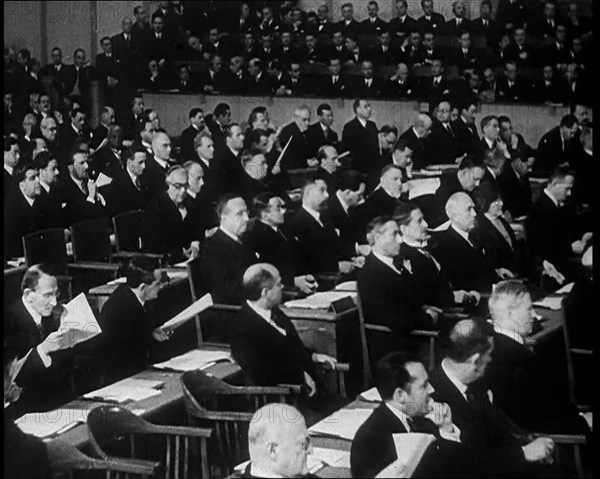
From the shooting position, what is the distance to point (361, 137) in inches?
470

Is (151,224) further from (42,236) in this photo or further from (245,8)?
(245,8)

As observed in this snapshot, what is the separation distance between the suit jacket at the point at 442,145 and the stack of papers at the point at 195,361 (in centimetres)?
622

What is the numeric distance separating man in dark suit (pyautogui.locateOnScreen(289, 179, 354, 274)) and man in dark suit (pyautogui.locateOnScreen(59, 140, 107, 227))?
2.03 meters

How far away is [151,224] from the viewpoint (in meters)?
8.05

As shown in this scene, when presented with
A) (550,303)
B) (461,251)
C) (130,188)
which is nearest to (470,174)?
(461,251)

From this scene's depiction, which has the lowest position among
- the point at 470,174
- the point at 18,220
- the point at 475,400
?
the point at 475,400

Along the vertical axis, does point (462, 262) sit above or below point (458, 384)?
above

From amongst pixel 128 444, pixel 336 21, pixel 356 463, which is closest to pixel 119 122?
pixel 336 21

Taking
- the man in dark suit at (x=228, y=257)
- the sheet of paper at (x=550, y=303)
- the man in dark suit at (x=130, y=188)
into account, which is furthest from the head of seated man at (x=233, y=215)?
the man in dark suit at (x=130, y=188)

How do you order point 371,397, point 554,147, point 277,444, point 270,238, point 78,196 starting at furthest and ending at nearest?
point 554,147 → point 78,196 → point 270,238 → point 371,397 → point 277,444

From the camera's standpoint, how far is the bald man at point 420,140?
36.1ft

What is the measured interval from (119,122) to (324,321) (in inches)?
348

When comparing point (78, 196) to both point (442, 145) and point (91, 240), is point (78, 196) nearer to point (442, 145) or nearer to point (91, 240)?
point (91, 240)

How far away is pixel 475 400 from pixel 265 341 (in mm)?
1330
